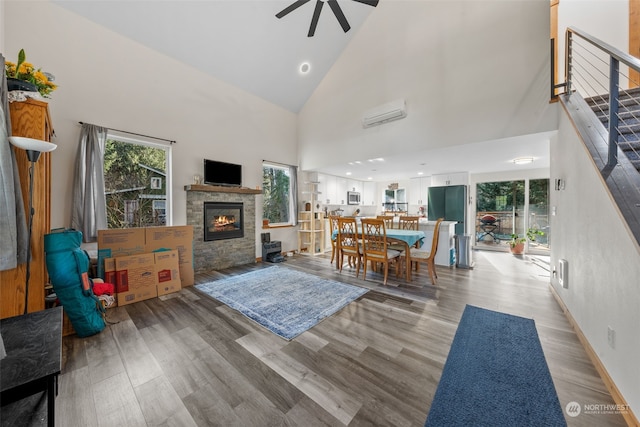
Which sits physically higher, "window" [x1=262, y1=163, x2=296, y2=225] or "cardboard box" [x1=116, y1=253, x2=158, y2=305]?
"window" [x1=262, y1=163, x2=296, y2=225]

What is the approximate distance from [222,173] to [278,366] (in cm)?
372

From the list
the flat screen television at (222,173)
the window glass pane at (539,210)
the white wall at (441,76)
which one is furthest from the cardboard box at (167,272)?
the window glass pane at (539,210)

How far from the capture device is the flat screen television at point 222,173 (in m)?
Answer: 4.25

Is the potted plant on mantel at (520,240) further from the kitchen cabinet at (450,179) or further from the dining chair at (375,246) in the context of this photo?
the dining chair at (375,246)

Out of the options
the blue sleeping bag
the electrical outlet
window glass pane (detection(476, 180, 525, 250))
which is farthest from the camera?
window glass pane (detection(476, 180, 525, 250))

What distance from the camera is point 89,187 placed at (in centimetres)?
→ 299

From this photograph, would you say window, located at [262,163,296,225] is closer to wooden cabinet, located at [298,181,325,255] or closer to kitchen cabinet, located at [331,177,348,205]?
wooden cabinet, located at [298,181,325,255]

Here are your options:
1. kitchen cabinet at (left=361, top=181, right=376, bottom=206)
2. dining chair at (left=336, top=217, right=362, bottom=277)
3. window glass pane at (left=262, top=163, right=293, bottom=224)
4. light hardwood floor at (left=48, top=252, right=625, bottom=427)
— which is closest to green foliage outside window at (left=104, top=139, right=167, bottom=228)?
light hardwood floor at (left=48, top=252, right=625, bottom=427)

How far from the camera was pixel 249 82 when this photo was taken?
473cm

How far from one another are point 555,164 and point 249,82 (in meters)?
5.34

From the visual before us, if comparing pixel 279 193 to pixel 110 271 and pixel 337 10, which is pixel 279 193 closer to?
pixel 110 271

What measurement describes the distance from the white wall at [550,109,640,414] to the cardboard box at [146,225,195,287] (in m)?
4.30

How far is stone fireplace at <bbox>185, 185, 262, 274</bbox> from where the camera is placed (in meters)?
4.14

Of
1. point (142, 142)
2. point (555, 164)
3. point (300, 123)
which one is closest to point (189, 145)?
point (142, 142)
